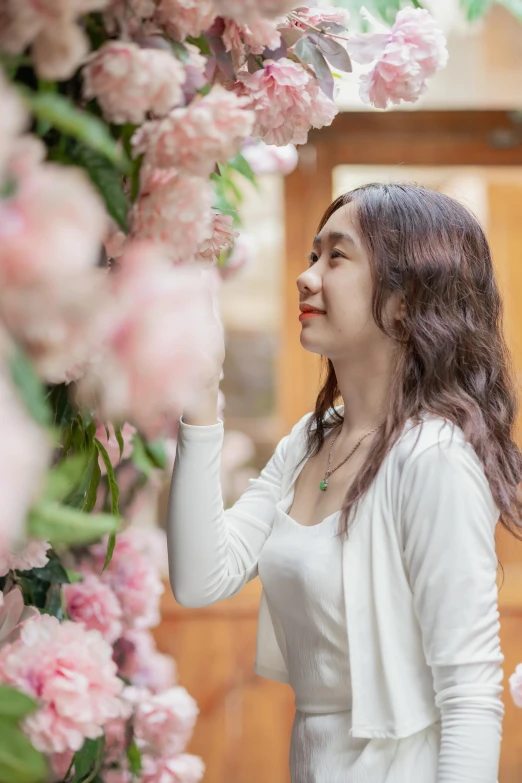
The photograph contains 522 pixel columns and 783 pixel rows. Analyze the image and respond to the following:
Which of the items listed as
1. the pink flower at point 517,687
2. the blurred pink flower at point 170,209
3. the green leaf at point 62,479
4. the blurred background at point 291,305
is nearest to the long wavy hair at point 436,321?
the pink flower at point 517,687

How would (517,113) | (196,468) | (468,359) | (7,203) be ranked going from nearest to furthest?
(7,203) < (196,468) < (468,359) < (517,113)

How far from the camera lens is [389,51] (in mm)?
800

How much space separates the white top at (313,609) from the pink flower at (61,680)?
0.44 metres

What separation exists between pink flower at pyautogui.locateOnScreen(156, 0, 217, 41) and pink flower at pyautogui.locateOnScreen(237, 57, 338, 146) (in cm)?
14

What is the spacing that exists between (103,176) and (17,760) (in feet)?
0.95

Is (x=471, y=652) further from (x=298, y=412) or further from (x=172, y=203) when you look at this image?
(x=298, y=412)

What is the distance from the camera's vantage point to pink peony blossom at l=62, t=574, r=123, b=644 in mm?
1222

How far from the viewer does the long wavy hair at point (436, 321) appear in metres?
1.09

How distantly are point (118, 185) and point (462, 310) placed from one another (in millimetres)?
796

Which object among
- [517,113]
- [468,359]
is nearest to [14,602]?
[468,359]

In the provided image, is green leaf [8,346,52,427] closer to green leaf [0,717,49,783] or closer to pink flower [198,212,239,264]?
green leaf [0,717,49,783]

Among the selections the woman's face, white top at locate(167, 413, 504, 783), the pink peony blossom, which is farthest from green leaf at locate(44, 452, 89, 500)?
the pink peony blossom

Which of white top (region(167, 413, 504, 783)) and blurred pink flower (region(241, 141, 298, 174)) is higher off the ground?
blurred pink flower (region(241, 141, 298, 174))

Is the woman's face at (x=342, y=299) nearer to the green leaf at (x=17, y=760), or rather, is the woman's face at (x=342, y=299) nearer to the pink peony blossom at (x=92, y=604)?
the pink peony blossom at (x=92, y=604)
